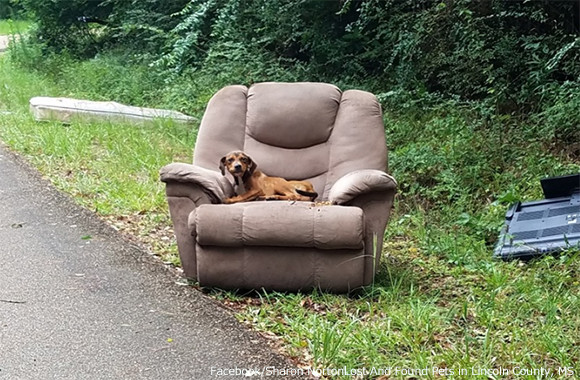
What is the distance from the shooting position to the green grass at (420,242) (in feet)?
11.8

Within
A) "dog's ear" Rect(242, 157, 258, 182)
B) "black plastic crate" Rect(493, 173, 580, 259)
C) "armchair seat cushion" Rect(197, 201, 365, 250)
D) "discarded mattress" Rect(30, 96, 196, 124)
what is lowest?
"discarded mattress" Rect(30, 96, 196, 124)

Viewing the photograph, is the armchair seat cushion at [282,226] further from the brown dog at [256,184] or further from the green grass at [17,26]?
the green grass at [17,26]

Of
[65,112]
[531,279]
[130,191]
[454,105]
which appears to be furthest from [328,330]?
[65,112]

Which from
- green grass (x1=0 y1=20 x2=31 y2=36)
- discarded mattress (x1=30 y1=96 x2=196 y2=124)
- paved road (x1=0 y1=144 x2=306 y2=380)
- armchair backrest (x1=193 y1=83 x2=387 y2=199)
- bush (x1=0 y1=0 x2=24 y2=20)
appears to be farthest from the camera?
bush (x1=0 y1=0 x2=24 y2=20)

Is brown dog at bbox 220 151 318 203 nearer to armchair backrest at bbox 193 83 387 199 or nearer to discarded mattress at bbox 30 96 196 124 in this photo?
armchair backrest at bbox 193 83 387 199

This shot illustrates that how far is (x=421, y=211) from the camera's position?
593 cm

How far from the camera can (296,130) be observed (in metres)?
5.15

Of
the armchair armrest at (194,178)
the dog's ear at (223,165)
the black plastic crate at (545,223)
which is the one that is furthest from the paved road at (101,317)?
the black plastic crate at (545,223)

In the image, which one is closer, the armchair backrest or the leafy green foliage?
the armchair backrest

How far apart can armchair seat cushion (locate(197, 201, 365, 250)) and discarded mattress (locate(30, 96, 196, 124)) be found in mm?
4604

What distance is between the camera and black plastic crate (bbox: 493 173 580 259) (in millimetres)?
4789

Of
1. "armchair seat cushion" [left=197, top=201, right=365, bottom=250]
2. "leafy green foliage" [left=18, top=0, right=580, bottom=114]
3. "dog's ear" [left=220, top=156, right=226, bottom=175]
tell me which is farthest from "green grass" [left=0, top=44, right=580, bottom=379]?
"dog's ear" [left=220, top=156, right=226, bottom=175]

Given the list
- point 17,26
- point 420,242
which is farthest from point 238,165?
point 17,26

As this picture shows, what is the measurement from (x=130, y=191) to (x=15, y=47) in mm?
9650
